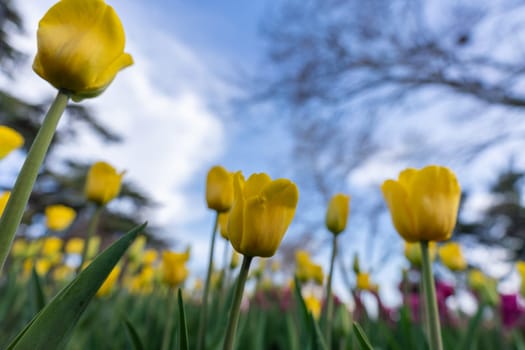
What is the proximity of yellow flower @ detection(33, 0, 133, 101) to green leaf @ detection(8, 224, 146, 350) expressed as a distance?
0.20 metres

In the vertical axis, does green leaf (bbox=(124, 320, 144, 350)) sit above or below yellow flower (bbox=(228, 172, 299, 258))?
below

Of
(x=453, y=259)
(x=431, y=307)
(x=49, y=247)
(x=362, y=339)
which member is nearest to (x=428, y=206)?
(x=431, y=307)

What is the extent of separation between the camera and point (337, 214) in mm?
888

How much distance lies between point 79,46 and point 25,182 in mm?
170

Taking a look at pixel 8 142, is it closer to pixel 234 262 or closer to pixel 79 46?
pixel 79 46

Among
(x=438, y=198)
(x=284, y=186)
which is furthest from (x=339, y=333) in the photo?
(x=284, y=186)

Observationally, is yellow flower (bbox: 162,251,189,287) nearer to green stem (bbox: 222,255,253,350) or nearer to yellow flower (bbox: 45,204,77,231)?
green stem (bbox: 222,255,253,350)

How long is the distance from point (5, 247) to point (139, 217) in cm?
1681

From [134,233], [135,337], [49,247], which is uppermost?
[49,247]

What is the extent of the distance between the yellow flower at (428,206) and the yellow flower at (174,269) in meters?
0.73

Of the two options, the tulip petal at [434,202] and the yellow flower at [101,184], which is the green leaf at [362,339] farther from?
the yellow flower at [101,184]

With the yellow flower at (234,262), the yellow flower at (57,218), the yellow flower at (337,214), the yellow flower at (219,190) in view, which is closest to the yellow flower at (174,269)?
the yellow flower at (234,262)

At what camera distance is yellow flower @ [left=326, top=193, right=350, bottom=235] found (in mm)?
883

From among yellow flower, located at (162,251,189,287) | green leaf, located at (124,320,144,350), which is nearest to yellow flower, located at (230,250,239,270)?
yellow flower, located at (162,251,189,287)
